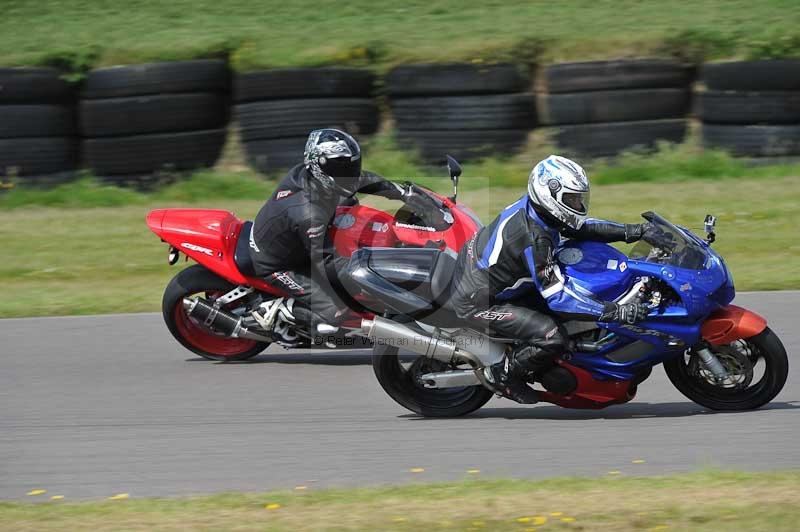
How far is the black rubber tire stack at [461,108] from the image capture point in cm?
1309

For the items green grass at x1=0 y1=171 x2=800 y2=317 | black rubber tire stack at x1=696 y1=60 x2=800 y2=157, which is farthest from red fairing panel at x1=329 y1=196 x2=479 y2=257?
black rubber tire stack at x1=696 y1=60 x2=800 y2=157

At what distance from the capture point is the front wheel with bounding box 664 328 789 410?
6035 mm

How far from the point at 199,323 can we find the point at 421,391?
2.14 m

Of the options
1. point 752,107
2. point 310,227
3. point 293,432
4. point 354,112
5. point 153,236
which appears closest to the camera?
point 293,432

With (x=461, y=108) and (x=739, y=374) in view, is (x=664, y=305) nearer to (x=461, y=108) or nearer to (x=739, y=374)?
(x=739, y=374)

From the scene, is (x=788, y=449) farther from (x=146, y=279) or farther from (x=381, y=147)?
(x=381, y=147)

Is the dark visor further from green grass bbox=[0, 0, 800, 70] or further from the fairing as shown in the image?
green grass bbox=[0, 0, 800, 70]

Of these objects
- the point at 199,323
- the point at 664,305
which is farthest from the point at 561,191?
the point at 199,323

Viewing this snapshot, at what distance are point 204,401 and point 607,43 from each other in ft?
29.2

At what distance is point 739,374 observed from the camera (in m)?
6.18

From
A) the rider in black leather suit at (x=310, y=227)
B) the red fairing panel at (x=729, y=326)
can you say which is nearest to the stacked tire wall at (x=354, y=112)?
the rider in black leather suit at (x=310, y=227)

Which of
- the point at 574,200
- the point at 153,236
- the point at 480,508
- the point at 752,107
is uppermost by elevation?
the point at 574,200

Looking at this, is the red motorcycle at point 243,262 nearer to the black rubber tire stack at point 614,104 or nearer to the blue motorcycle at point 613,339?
the blue motorcycle at point 613,339

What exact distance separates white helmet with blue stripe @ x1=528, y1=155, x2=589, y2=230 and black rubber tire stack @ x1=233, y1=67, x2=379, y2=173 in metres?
7.43
